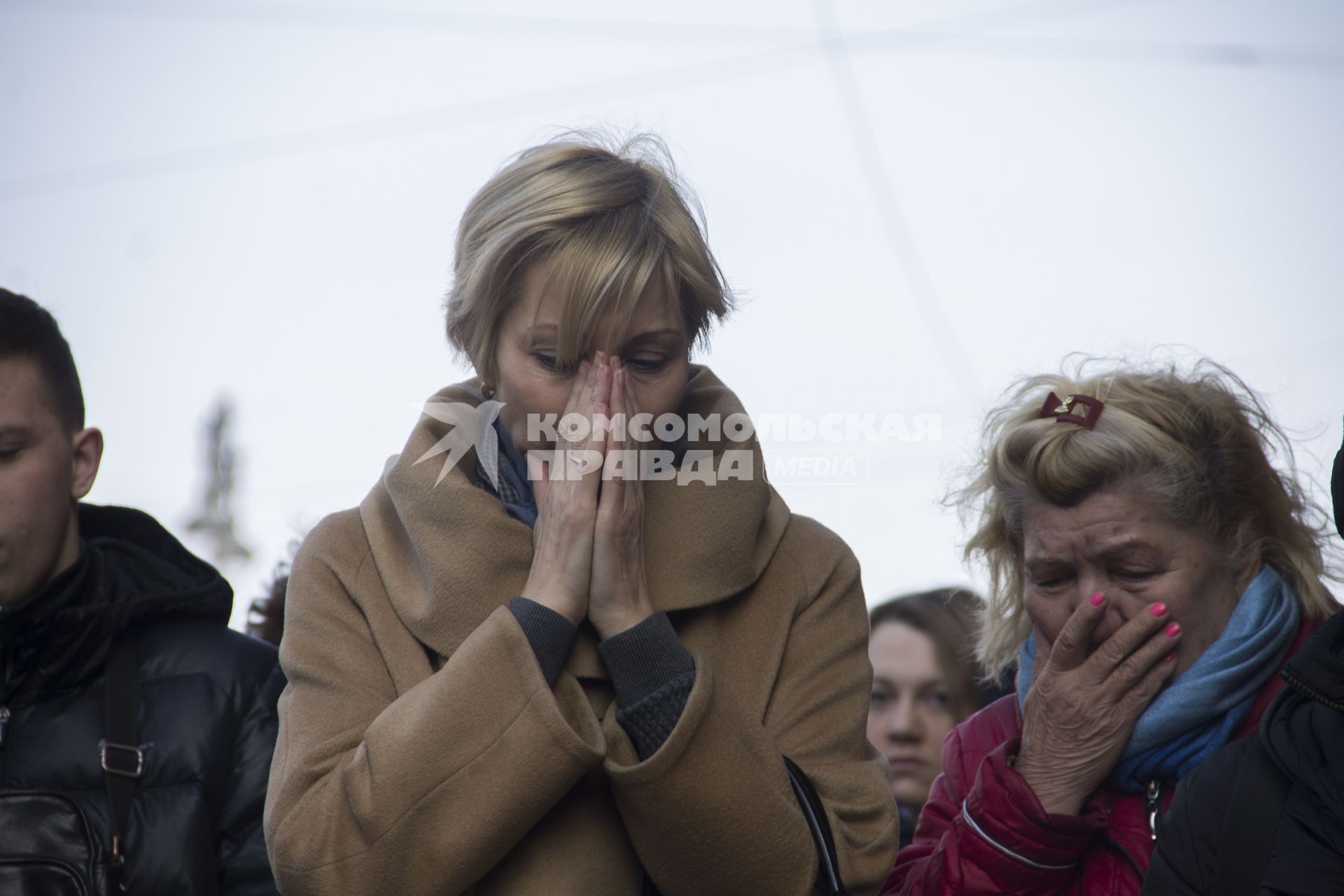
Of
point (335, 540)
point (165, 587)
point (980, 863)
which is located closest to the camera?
point (335, 540)

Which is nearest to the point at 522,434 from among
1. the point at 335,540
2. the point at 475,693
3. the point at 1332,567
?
the point at 335,540

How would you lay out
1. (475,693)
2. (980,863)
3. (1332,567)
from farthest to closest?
(1332,567), (980,863), (475,693)

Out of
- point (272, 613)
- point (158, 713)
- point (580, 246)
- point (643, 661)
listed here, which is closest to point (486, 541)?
point (643, 661)

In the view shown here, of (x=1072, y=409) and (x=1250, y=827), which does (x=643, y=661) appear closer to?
(x=1250, y=827)

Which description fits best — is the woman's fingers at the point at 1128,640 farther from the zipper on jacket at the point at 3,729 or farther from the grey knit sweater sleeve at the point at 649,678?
the zipper on jacket at the point at 3,729

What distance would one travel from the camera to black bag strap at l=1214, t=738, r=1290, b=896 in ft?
6.56

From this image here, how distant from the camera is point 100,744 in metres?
2.60

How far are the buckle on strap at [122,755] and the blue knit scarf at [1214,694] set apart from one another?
1.81 metres

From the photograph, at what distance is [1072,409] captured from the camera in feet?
8.93

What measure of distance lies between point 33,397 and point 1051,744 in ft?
6.88

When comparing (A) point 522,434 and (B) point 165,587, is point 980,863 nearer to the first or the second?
(A) point 522,434

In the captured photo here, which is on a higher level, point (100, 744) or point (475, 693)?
point (475, 693)

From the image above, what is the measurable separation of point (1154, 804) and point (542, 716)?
1.20 m

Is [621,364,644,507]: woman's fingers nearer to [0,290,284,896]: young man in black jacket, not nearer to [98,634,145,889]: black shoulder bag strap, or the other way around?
[0,290,284,896]: young man in black jacket
